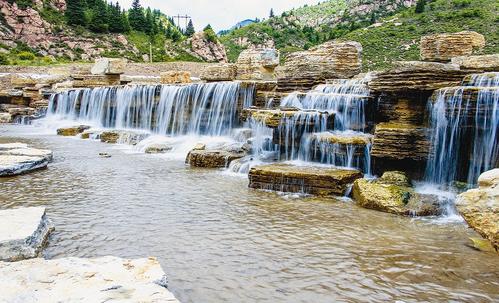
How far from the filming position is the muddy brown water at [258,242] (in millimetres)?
4613

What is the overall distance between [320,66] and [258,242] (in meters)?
10.4

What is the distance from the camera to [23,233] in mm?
5070

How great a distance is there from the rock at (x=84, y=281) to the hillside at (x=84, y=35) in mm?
51479

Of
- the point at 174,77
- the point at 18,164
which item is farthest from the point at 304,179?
the point at 174,77

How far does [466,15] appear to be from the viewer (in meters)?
47.7

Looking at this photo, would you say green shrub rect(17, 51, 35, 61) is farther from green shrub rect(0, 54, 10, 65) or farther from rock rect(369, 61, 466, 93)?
rock rect(369, 61, 466, 93)

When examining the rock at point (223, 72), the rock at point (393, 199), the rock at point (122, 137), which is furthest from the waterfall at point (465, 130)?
the rock at point (223, 72)

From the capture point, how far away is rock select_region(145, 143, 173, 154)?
1535 centimetres

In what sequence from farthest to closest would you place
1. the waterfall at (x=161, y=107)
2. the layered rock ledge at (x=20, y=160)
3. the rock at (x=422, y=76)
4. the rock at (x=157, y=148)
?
the waterfall at (x=161, y=107) < the rock at (x=157, y=148) < the layered rock ledge at (x=20, y=160) < the rock at (x=422, y=76)

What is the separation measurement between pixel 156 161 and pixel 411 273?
9683mm

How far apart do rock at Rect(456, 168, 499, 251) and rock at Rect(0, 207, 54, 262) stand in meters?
5.32

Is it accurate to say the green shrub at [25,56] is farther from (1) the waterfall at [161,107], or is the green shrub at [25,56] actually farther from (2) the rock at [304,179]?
(2) the rock at [304,179]

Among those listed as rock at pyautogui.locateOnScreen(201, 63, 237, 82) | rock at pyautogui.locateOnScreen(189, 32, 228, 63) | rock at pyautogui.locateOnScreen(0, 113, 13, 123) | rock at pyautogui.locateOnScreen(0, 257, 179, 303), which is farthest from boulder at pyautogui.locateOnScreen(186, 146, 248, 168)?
rock at pyautogui.locateOnScreen(189, 32, 228, 63)

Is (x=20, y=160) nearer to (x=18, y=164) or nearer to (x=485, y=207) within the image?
(x=18, y=164)
